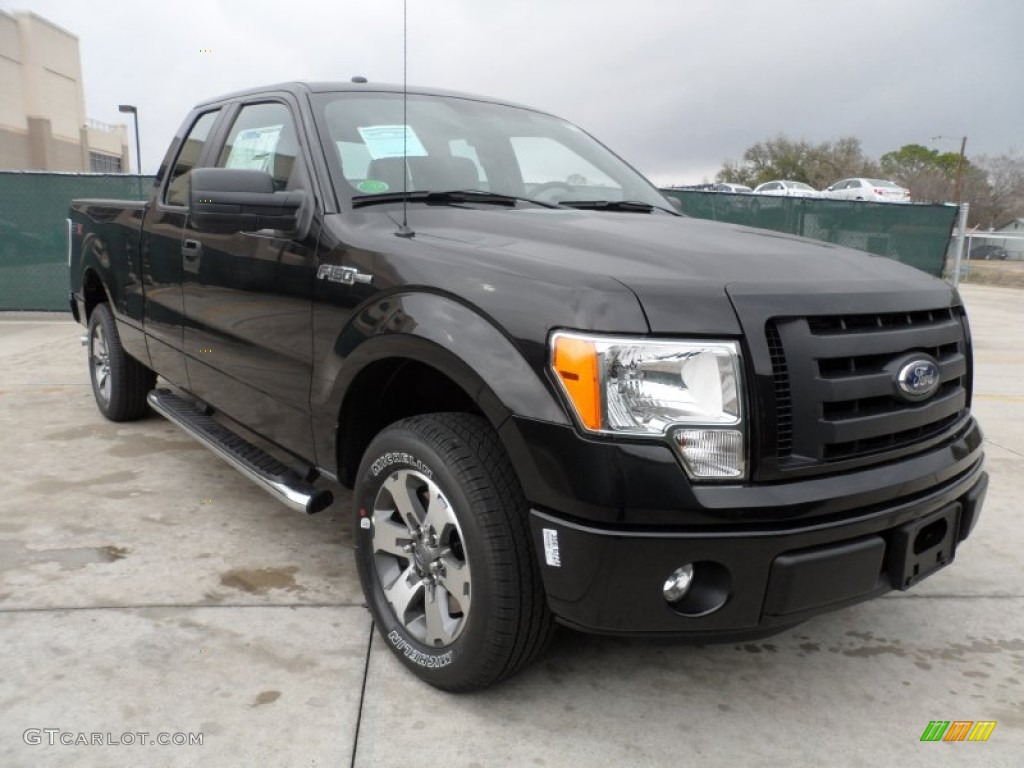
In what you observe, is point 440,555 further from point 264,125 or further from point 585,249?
point 264,125

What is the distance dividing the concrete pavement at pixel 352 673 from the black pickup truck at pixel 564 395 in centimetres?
23

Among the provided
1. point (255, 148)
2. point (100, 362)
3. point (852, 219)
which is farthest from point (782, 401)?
point (852, 219)

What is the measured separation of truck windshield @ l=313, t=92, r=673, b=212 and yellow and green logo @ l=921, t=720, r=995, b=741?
2.09 m

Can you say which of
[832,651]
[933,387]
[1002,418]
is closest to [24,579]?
[832,651]

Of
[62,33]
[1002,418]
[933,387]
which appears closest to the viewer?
[933,387]

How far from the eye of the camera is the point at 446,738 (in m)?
2.29

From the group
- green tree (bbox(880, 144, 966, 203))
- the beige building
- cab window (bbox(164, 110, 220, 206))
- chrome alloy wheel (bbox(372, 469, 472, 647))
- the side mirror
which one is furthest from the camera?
green tree (bbox(880, 144, 966, 203))

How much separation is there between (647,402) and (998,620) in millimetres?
1970

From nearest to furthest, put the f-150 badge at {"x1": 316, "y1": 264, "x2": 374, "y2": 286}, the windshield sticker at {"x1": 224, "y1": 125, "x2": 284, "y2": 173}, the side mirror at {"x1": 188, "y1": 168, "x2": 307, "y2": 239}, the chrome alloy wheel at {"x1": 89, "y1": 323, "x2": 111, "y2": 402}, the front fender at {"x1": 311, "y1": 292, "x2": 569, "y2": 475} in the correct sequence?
the front fender at {"x1": 311, "y1": 292, "x2": 569, "y2": 475}, the f-150 badge at {"x1": 316, "y1": 264, "x2": 374, "y2": 286}, the side mirror at {"x1": 188, "y1": 168, "x2": 307, "y2": 239}, the windshield sticker at {"x1": 224, "y1": 125, "x2": 284, "y2": 173}, the chrome alloy wheel at {"x1": 89, "y1": 323, "x2": 111, "y2": 402}

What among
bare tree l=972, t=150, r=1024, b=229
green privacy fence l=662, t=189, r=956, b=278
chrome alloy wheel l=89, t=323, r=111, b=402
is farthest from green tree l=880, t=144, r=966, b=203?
chrome alloy wheel l=89, t=323, r=111, b=402

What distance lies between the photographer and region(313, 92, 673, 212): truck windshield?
10.1 feet

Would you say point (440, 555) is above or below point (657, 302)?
below

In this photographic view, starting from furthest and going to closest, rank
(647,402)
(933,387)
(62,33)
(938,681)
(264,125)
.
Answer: (62,33), (264,125), (938,681), (933,387), (647,402)

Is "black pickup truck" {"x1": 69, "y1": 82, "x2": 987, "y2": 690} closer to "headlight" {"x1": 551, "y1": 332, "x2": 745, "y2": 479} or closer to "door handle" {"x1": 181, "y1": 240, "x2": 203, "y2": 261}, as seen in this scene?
"headlight" {"x1": 551, "y1": 332, "x2": 745, "y2": 479}
